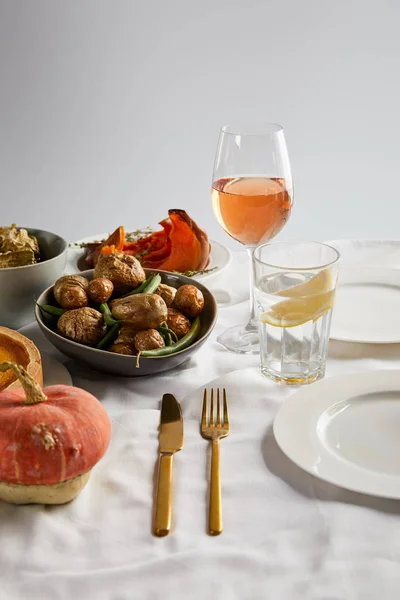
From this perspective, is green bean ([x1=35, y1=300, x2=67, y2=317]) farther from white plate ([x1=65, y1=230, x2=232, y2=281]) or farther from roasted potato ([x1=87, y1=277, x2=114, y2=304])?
white plate ([x1=65, y1=230, x2=232, y2=281])

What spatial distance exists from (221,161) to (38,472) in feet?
2.54

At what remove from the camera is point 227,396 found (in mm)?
1241

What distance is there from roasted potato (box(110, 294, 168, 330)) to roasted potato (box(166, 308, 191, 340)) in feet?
0.19

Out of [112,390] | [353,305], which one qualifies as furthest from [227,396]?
[353,305]

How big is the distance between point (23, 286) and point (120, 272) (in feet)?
0.77

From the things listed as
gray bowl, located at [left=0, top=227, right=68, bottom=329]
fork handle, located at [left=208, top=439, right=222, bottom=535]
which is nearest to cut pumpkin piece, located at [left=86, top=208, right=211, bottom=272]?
gray bowl, located at [left=0, top=227, right=68, bottom=329]

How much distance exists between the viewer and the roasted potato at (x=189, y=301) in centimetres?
136

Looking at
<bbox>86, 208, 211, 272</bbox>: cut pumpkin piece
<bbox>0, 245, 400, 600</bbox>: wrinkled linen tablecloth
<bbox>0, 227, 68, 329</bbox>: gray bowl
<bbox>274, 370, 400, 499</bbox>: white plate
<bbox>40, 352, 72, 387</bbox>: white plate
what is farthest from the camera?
<bbox>86, 208, 211, 272</bbox>: cut pumpkin piece

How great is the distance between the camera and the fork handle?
3.00 ft

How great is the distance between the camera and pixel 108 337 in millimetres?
1281

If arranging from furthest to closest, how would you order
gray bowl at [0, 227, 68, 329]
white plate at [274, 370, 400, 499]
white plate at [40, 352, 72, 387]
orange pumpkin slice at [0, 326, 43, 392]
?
gray bowl at [0, 227, 68, 329] < white plate at [40, 352, 72, 387] < orange pumpkin slice at [0, 326, 43, 392] < white plate at [274, 370, 400, 499]

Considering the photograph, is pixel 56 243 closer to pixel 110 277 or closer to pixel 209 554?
pixel 110 277

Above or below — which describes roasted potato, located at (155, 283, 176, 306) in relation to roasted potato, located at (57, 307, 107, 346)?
above

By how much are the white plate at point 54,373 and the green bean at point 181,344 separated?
142 mm
